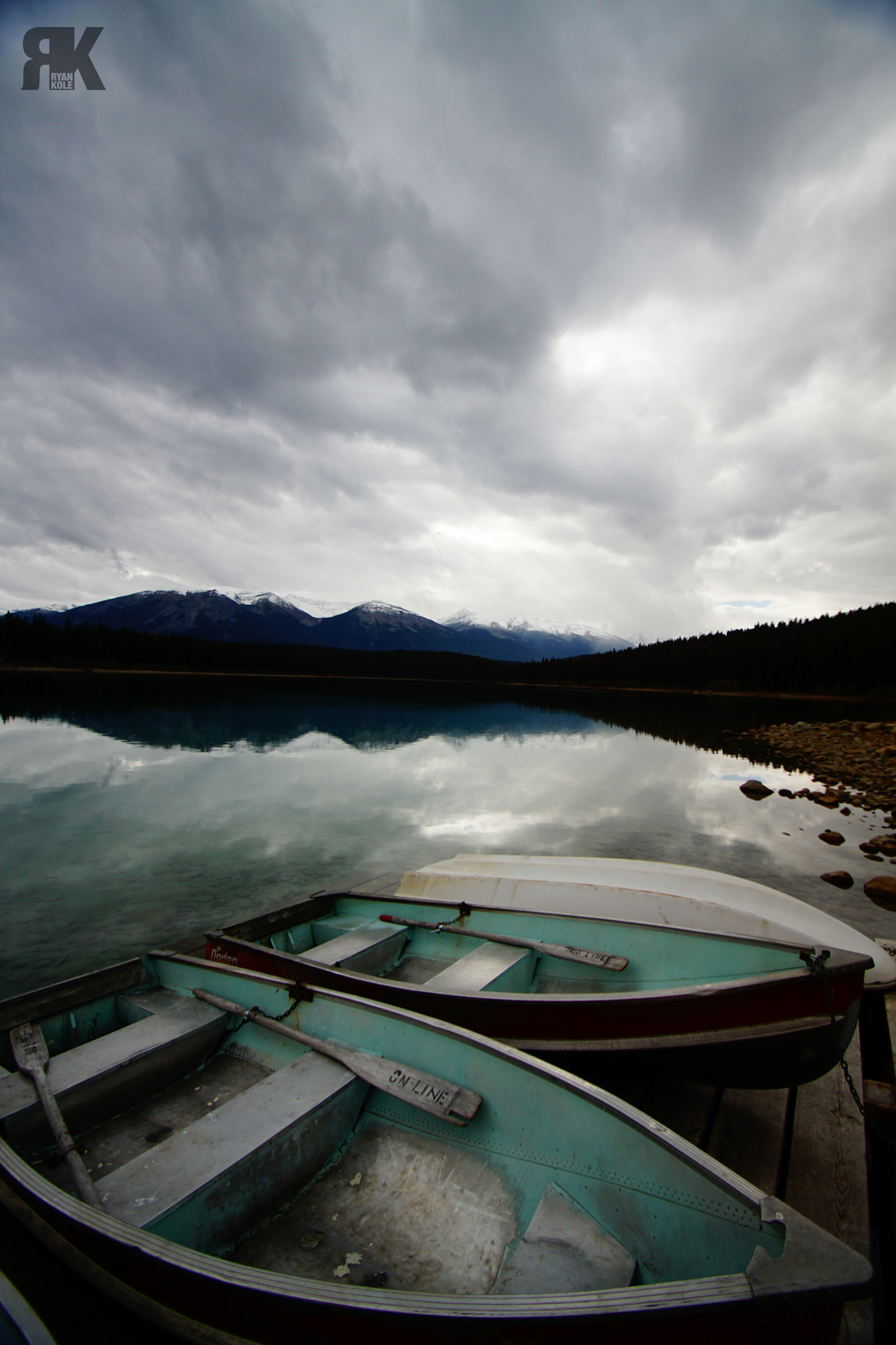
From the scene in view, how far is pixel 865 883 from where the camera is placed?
1230 cm

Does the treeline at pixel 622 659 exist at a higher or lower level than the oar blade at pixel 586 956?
higher

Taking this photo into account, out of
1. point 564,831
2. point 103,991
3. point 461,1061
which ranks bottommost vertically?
point 564,831

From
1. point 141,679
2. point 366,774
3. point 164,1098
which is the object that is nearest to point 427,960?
point 164,1098

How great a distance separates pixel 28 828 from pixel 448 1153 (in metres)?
17.2

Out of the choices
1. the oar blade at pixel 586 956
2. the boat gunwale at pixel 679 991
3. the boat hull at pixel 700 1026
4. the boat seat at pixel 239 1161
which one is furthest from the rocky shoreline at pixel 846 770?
the boat seat at pixel 239 1161

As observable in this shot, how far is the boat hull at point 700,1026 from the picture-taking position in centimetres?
448

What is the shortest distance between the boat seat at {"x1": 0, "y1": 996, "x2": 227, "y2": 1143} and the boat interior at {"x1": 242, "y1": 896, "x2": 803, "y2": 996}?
134 centimetres

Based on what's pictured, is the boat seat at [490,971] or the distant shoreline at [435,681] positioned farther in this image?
the distant shoreline at [435,681]

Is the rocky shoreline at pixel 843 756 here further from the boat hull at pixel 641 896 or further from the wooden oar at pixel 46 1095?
the wooden oar at pixel 46 1095

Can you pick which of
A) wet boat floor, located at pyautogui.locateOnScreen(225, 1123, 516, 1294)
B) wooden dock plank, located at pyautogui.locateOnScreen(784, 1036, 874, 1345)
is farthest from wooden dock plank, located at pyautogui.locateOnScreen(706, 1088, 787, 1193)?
wet boat floor, located at pyautogui.locateOnScreen(225, 1123, 516, 1294)

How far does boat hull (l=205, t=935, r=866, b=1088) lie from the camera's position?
448cm

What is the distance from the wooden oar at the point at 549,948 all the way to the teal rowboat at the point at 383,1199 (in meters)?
2.51

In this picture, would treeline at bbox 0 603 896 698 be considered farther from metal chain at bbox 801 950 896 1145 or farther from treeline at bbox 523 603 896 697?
metal chain at bbox 801 950 896 1145

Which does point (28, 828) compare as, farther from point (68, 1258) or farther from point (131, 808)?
point (68, 1258)
